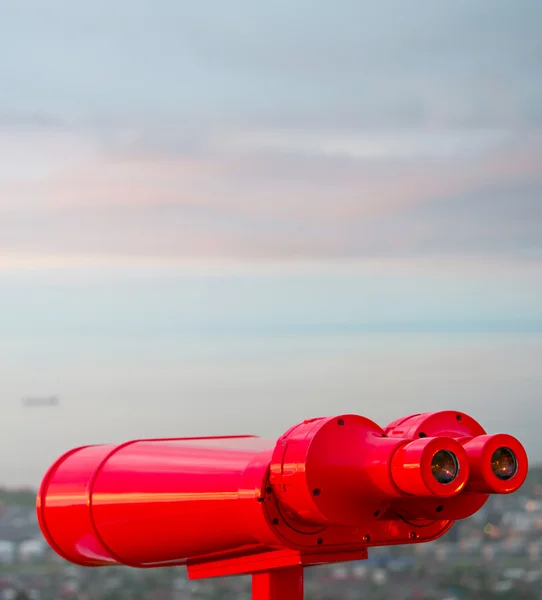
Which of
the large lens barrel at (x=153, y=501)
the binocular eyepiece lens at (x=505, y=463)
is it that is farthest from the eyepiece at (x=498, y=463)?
the large lens barrel at (x=153, y=501)

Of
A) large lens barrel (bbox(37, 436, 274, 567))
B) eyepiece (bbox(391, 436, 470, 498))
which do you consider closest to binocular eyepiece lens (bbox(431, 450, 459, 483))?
eyepiece (bbox(391, 436, 470, 498))

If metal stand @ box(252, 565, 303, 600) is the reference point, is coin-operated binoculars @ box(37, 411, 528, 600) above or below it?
above

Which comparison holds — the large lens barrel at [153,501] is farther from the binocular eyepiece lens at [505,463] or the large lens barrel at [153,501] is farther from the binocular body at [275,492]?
the binocular eyepiece lens at [505,463]

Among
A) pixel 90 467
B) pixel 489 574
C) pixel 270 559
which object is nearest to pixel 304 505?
pixel 270 559

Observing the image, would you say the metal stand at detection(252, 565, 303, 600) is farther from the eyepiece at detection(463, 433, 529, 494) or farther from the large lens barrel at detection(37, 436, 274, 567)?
the eyepiece at detection(463, 433, 529, 494)

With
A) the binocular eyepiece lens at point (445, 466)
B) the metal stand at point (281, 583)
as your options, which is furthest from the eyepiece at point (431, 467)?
the metal stand at point (281, 583)

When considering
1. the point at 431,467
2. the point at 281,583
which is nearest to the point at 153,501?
the point at 281,583

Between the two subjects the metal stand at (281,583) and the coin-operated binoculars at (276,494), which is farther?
the metal stand at (281,583)

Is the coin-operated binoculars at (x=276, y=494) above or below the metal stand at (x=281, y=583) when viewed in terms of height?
above
